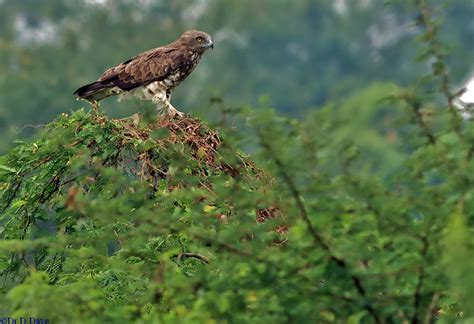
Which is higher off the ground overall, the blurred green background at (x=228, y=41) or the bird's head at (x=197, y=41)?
the blurred green background at (x=228, y=41)

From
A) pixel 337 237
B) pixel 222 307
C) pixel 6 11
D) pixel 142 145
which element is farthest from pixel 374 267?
pixel 6 11

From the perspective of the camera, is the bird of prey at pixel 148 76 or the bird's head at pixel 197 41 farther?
the bird's head at pixel 197 41

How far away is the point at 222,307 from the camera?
12.2 ft

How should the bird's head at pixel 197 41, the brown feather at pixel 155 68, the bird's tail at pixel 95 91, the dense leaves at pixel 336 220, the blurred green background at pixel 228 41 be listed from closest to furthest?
the dense leaves at pixel 336 220 < the bird's tail at pixel 95 91 < the brown feather at pixel 155 68 < the bird's head at pixel 197 41 < the blurred green background at pixel 228 41

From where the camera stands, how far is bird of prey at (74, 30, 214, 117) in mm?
9055

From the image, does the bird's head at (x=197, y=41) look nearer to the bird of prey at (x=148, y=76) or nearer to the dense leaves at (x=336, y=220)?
the bird of prey at (x=148, y=76)

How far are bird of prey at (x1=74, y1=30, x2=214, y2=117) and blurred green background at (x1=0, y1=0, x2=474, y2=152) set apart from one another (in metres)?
19.7

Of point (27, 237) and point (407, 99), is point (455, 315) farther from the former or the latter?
point (27, 237)

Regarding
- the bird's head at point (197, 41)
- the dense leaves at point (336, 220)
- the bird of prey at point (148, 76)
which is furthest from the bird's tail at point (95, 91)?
the dense leaves at point (336, 220)

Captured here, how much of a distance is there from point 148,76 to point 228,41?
30.9 metres

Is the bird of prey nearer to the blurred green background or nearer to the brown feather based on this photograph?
the brown feather

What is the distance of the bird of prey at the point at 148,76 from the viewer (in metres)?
9.05

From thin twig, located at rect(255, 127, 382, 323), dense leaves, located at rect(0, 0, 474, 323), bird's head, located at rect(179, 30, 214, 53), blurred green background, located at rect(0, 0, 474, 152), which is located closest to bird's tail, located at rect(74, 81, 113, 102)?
bird's head, located at rect(179, 30, 214, 53)

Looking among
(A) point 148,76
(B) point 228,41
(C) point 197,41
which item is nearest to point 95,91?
(A) point 148,76
